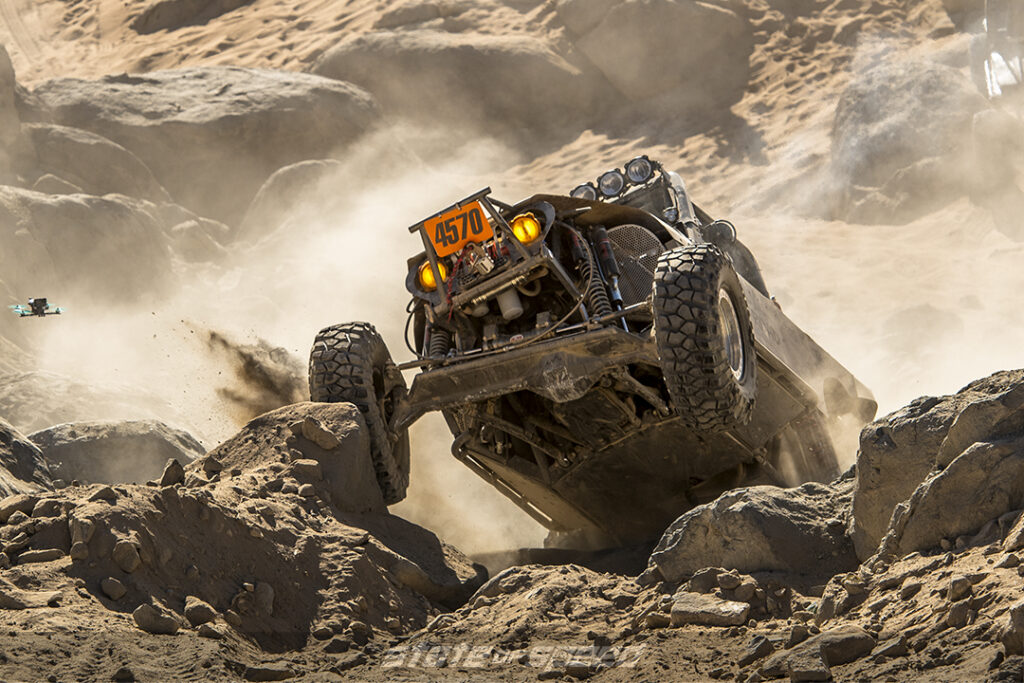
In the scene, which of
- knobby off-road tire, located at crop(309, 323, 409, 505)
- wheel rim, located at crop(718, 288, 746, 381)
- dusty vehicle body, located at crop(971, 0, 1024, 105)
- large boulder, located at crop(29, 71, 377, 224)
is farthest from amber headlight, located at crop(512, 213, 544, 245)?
large boulder, located at crop(29, 71, 377, 224)

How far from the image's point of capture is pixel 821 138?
24.7 meters

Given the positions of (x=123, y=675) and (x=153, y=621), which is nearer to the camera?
(x=123, y=675)

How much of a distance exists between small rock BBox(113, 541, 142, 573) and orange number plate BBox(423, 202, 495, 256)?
337 cm

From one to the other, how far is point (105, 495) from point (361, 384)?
292 cm

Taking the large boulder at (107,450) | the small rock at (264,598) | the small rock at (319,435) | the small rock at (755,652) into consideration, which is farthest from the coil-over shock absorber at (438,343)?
the small rock at (755,652)

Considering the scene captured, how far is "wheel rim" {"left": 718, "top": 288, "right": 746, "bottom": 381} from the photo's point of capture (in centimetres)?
793

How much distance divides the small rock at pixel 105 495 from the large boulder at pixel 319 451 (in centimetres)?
158

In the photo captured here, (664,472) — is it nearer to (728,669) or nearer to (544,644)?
(544,644)

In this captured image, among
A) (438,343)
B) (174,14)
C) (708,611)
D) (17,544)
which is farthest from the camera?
(174,14)

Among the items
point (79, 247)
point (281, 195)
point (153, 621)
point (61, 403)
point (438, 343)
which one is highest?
point (79, 247)

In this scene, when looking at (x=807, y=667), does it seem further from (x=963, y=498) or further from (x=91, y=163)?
(x=91, y=163)

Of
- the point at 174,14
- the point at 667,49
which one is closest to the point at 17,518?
the point at 667,49

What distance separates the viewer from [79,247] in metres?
19.7

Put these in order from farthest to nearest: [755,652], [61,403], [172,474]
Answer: [61,403]
[172,474]
[755,652]
